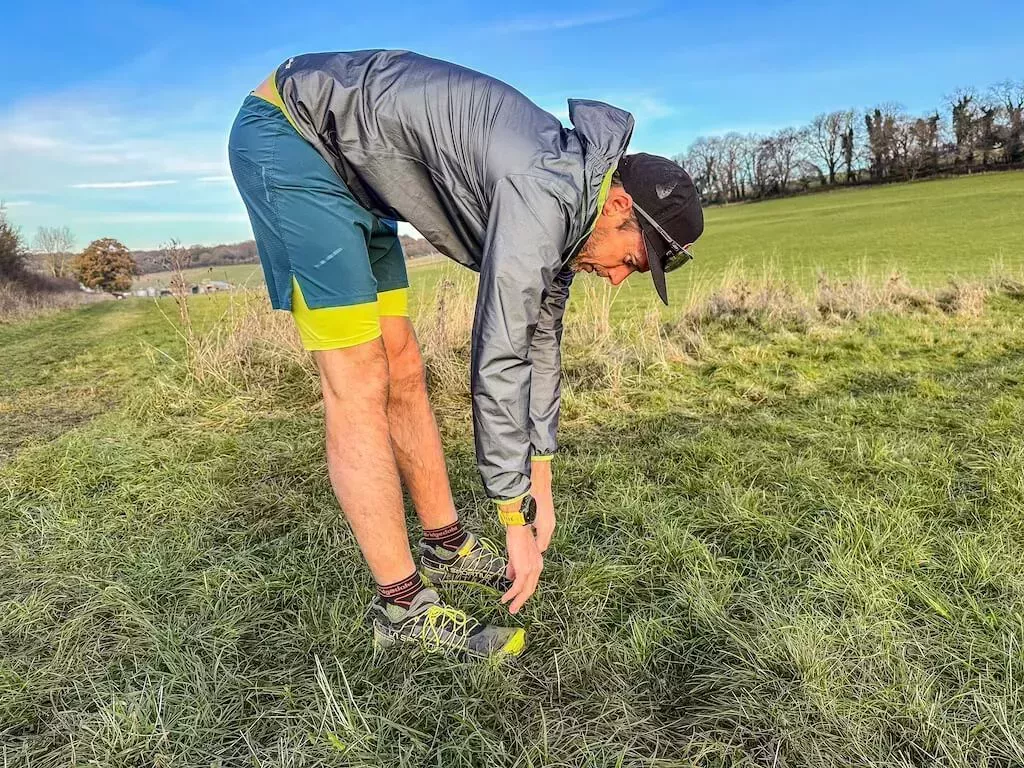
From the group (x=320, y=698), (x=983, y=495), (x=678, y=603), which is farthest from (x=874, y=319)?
(x=320, y=698)

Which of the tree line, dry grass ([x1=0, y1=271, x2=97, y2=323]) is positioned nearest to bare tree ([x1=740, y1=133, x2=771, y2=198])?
the tree line

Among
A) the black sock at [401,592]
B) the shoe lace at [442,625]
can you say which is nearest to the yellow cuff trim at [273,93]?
the black sock at [401,592]

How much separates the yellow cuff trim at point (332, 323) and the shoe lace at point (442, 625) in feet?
2.77

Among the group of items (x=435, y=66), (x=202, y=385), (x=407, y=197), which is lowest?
(x=202, y=385)

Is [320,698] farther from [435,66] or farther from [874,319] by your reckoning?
[874,319]

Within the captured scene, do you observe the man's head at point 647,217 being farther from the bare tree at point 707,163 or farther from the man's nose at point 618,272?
the bare tree at point 707,163

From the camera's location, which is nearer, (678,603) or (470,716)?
(470,716)

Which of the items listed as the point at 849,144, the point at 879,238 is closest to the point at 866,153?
the point at 849,144

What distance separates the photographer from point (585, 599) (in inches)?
85.5

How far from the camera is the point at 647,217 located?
1792mm

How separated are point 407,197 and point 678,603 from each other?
1.52 meters

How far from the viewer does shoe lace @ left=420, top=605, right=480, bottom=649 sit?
1927 mm

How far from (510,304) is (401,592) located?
979 mm

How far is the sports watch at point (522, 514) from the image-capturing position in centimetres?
168
